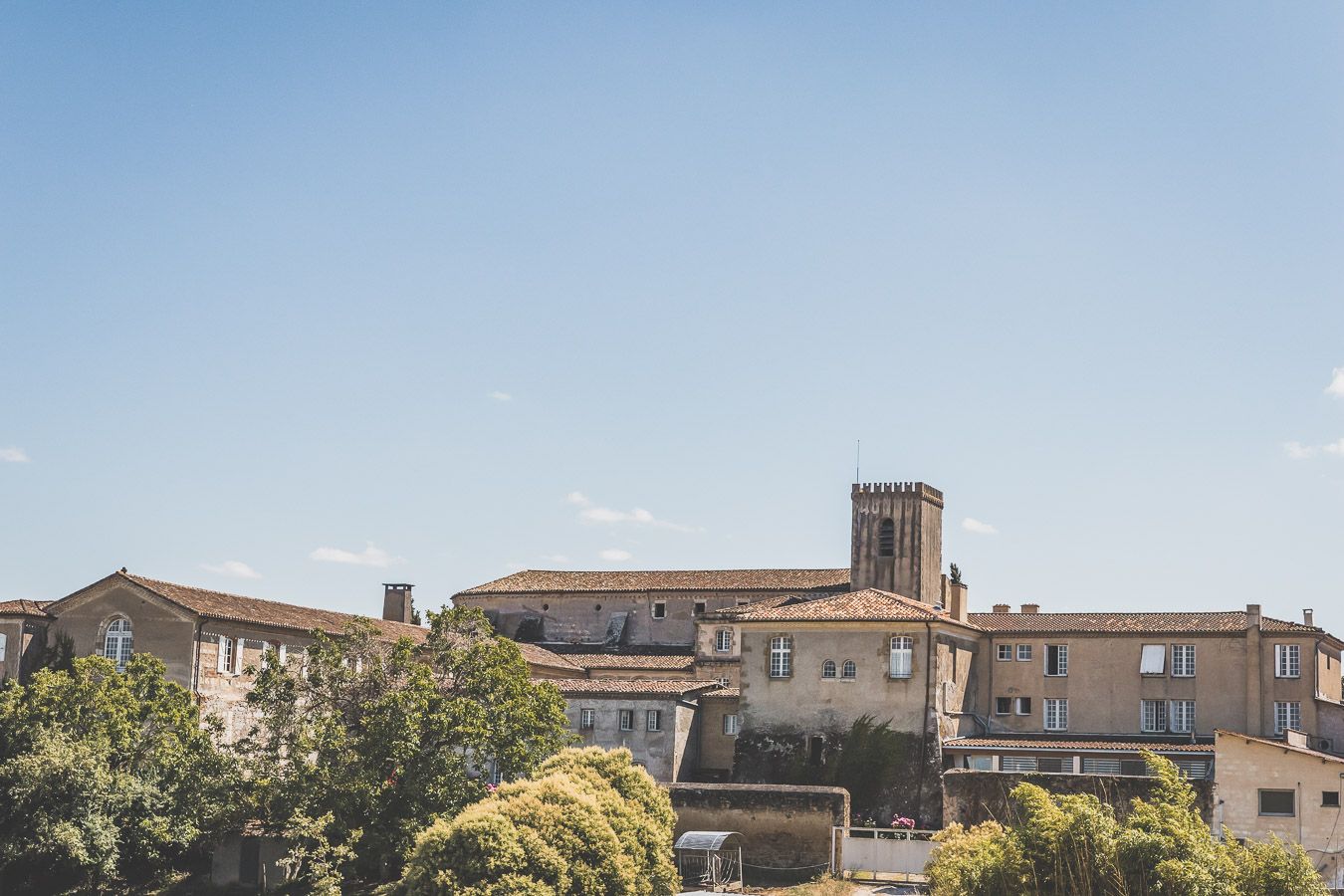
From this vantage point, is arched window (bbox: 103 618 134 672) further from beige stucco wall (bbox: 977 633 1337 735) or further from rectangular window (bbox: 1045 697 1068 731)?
rectangular window (bbox: 1045 697 1068 731)

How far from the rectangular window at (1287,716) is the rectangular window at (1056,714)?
7256mm

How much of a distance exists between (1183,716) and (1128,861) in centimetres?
3179

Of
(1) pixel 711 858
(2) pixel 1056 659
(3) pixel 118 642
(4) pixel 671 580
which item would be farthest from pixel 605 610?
(1) pixel 711 858

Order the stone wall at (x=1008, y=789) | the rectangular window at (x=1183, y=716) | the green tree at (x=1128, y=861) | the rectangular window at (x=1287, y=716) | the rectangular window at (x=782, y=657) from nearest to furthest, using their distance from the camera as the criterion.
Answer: the green tree at (x=1128, y=861) → the stone wall at (x=1008, y=789) → the rectangular window at (x=1287, y=716) → the rectangular window at (x=782, y=657) → the rectangular window at (x=1183, y=716)

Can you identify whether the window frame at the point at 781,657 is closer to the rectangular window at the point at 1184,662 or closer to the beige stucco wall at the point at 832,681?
the beige stucco wall at the point at 832,681

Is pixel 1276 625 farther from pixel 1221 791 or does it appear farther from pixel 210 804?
pixel 210 804

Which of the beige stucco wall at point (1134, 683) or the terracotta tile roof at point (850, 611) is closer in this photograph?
Result: the terracotta tile roof at point (850, 611)

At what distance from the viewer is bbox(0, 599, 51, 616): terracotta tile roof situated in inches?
2015

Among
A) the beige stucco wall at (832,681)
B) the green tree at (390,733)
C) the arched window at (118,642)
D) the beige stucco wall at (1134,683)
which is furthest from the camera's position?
the beige stucco wall at (1134,683)

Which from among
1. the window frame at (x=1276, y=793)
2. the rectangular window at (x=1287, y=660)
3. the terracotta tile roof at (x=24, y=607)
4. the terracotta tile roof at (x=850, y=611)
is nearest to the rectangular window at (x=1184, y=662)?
the rectangular window at (x=1287, y=660)

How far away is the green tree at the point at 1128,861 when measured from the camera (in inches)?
869

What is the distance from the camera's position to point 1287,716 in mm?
50719

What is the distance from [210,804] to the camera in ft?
135

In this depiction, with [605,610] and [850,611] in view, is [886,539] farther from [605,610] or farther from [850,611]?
[850,611]
